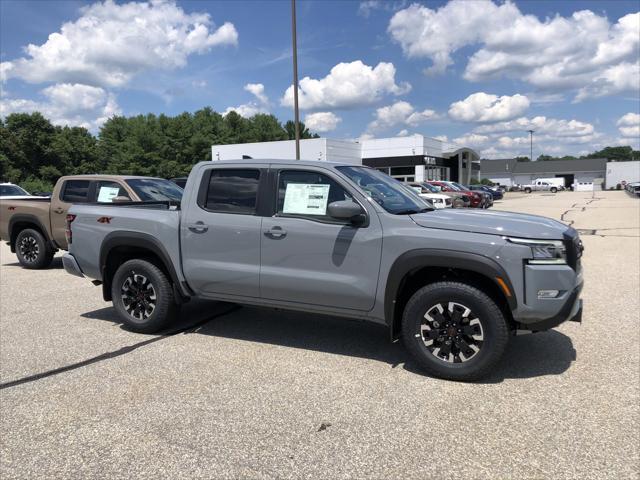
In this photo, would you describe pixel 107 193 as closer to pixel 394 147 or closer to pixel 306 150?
pixel 306 150

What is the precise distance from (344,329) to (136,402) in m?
2.50

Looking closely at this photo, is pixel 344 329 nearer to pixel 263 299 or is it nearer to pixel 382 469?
pixel 263 299

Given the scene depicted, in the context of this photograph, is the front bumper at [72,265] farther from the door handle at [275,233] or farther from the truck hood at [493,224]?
the truck hood at [493,224]

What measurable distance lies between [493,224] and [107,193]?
7381 mm

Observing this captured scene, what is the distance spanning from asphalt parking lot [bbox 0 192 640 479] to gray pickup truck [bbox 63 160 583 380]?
1.47 feet

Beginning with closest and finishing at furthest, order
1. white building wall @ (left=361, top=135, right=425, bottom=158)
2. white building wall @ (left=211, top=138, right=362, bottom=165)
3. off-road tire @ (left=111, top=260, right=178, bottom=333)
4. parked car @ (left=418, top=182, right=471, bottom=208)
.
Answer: off-road tire @ (left=111, top=260, right=178, bottom=333), parked car @ (left=418, top=182, right=471, bottom=208), white building wall @ (left=211, top=138, right=362, bottom=165), white building wall @ (left=361, top=135, right=425, bottom=158)

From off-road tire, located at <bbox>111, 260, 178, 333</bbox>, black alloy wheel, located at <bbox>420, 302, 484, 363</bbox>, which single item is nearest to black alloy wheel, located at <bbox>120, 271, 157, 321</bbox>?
off-road tire, located at <bbox>111, 260, 178, 333</bbox>

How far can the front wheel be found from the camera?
397cm

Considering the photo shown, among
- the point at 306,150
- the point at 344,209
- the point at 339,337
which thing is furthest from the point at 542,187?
the point at 344,209

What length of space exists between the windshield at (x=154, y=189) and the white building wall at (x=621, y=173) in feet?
294

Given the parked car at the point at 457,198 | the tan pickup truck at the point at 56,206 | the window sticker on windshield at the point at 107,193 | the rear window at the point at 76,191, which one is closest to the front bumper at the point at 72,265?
the tan pickup truck at the point at 56,206

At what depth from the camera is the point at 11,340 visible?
5.39m

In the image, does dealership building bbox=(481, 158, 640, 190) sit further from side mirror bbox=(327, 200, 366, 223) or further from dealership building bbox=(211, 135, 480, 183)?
side mirror bbox=(327, 200, 366, 223)

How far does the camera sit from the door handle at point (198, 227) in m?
5.08
